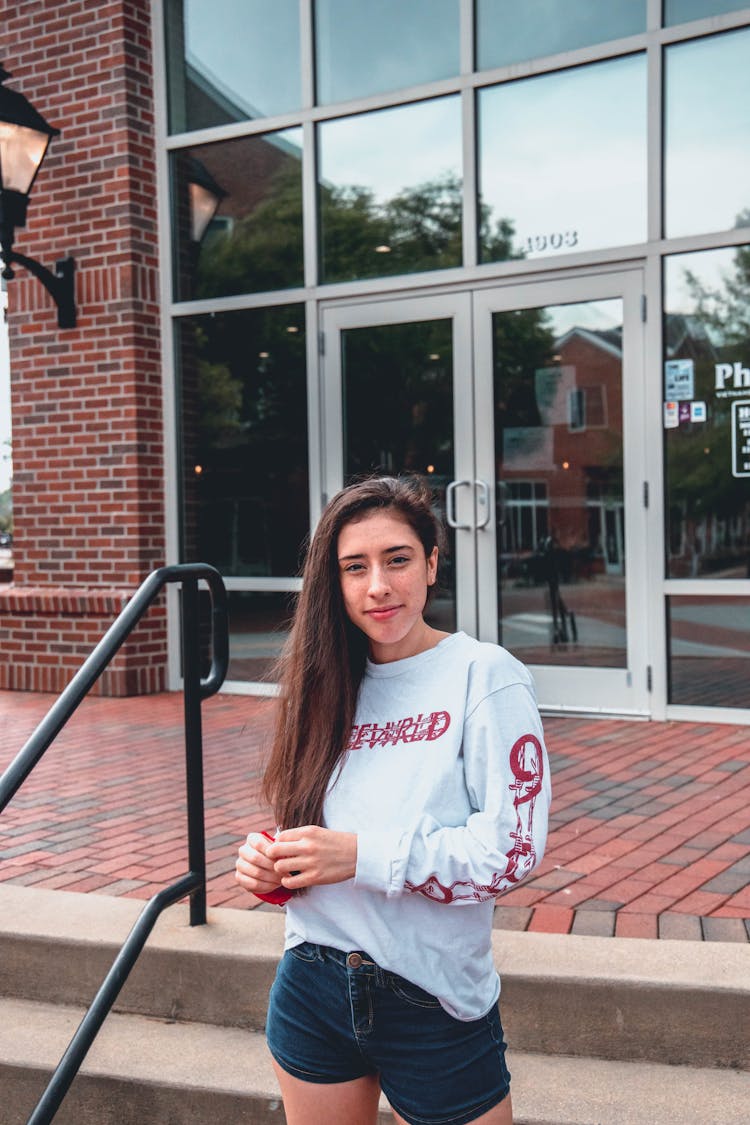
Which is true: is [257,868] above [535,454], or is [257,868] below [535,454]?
below

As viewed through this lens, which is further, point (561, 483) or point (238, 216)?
point (238, 216)

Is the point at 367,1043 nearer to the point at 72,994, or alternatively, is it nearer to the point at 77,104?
the point at 72,994

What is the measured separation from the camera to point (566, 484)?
6164mm

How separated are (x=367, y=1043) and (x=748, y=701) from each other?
14.9 ft

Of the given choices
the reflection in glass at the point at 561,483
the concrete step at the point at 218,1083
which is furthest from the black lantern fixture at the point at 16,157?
the concrete step at the point at 218,1083

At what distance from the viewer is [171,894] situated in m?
2.93

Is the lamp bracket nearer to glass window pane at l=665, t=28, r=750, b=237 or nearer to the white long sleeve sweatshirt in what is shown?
glass window pane at l=665, t=28, r=750, b=237

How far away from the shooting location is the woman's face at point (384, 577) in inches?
67.8

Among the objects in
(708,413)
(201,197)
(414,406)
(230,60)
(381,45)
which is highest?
(230,60)

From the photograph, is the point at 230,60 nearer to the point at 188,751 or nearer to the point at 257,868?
the point at 188,751

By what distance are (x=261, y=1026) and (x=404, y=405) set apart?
13.8 ft

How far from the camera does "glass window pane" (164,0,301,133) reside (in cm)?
695

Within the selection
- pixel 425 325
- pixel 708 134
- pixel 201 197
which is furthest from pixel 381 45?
pixel 708 134

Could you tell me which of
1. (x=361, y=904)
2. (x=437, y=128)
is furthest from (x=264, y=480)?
(x=361, y=904)
